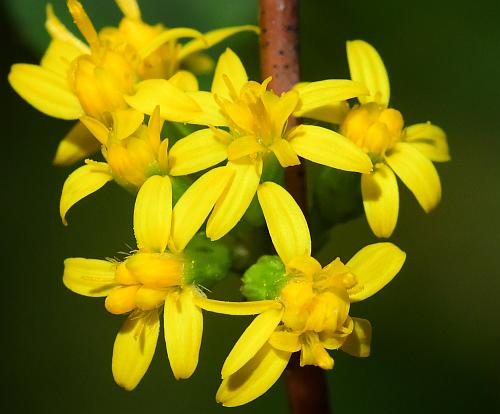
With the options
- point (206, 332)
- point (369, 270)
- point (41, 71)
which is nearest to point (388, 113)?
point (369, 270)

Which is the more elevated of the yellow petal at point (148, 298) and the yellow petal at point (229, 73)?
the yellow petal at point (229, 73)

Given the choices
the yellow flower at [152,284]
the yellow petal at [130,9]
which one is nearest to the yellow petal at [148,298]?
A: the yellow flower at [152,284]

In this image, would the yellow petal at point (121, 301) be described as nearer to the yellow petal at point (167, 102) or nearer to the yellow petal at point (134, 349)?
the yellow petal at point (134, 349)

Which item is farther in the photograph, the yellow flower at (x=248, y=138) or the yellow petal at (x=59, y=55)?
the yellow petal at (x=59, y=55)

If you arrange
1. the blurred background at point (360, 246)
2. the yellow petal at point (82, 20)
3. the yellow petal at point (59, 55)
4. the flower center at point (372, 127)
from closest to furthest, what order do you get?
the flower center at point (372, 127), the yellow petal at point (82, 20), the yellow petal at point (59, 55), the blurred background at point (360, 246)

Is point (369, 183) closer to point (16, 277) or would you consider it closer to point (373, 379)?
point (373, 379)

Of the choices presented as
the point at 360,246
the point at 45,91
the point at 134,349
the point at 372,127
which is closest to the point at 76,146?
the point at 45,91
